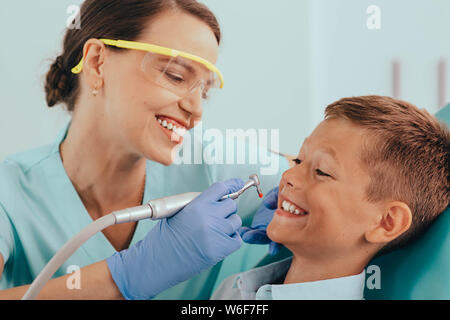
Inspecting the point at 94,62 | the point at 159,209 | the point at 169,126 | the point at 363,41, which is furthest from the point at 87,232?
the point at 363,41

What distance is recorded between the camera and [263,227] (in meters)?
1.28

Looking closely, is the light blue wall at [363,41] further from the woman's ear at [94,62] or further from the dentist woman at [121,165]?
the woman's ear at [94,62]

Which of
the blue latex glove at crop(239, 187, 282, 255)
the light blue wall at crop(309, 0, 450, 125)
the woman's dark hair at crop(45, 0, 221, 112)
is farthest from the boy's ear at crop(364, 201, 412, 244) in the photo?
the light blue wall at crop(309, 0, 450, 125)

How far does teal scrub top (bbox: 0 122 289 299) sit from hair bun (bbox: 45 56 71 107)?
104 mm

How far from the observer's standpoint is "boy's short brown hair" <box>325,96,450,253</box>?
1.05 meters

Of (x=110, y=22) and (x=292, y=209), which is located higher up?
(x=110, y=22)

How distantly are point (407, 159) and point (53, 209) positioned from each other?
0.95 metres

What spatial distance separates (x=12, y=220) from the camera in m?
1.21

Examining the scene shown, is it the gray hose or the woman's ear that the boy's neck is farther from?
the woman's ear

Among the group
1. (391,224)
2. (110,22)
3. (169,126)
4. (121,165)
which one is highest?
(110,22)

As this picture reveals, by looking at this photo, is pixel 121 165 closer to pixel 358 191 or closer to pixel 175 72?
pixel 175 72
